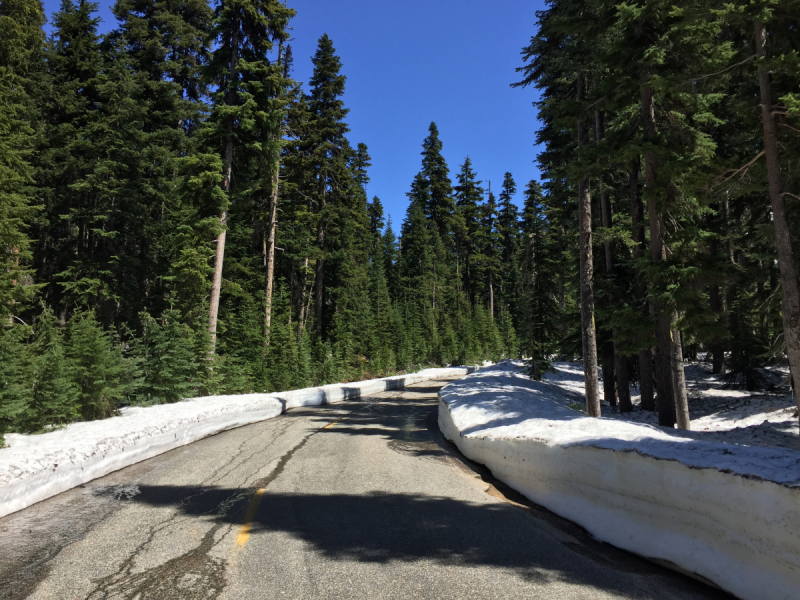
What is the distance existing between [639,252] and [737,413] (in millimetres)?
6201

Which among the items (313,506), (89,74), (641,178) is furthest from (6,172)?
(641,178)

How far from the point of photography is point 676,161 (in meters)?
9.84

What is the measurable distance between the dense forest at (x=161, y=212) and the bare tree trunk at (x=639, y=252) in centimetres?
1465

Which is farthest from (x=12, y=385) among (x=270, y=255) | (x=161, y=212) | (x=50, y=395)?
(x=161, y=212)

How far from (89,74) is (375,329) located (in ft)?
89.2

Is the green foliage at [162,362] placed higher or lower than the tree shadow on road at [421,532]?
higher

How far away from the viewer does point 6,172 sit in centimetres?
1176

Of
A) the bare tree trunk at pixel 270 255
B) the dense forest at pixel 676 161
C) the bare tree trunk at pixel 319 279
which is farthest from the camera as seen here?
the bare tree trunk at pixel 319 279

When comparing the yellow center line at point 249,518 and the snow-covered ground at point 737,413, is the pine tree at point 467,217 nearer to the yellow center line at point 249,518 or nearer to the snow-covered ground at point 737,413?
the snow-covered ground at point 737,413

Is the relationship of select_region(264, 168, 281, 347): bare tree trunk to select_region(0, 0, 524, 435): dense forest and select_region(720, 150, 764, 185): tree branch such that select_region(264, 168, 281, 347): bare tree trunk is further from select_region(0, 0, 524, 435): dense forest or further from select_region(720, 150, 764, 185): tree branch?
select_region(720, 150, 764, 185): tree branch

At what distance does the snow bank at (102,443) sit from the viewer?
5453 mm

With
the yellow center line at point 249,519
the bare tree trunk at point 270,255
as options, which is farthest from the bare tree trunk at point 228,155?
the yellow center line at point 249,519

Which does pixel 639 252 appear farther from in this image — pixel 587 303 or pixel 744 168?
pixel 744 168

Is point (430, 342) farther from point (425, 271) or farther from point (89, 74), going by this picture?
point (89, 74)
